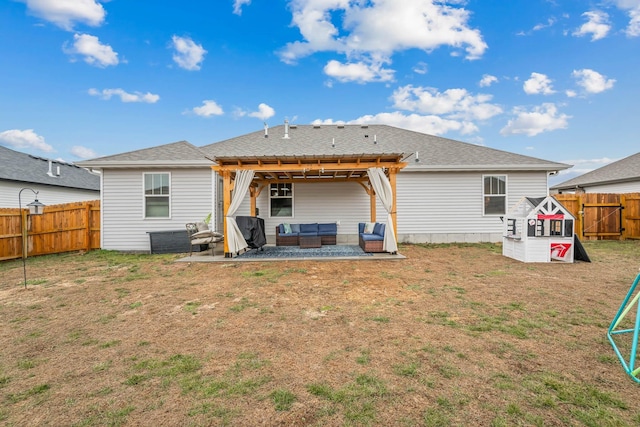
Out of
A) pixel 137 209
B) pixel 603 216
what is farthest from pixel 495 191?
pixel 137 209

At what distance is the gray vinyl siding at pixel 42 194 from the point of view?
41.4ft

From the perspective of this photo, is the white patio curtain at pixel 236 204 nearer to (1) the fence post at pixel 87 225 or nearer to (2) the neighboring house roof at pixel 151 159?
(2) the neighboring house roof at pixel 151 159

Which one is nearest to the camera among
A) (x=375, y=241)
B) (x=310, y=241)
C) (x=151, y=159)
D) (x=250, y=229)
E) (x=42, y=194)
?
(x=375, y=241)

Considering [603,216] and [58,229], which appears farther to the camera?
[603,216]

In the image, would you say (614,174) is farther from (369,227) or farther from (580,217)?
(369,227)

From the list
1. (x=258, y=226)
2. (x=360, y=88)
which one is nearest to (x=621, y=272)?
(x=258, y=226)

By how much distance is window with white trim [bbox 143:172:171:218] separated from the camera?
390 inches

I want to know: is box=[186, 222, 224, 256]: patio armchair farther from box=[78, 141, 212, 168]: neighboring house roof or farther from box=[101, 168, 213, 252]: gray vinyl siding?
box=[78, 141, 212, 168]: neighboring house roof

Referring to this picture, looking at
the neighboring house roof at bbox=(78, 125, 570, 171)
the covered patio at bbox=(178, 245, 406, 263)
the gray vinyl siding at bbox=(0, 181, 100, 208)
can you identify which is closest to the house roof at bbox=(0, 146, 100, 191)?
the gray vinyl siding at bbox=(0, 181, 100, 208)

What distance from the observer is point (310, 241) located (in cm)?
982

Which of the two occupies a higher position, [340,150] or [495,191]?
[340,150]

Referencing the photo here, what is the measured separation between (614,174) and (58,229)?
2668 centimetres

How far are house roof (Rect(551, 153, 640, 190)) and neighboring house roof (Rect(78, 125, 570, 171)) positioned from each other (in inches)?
298

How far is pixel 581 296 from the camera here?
457 centimetres
